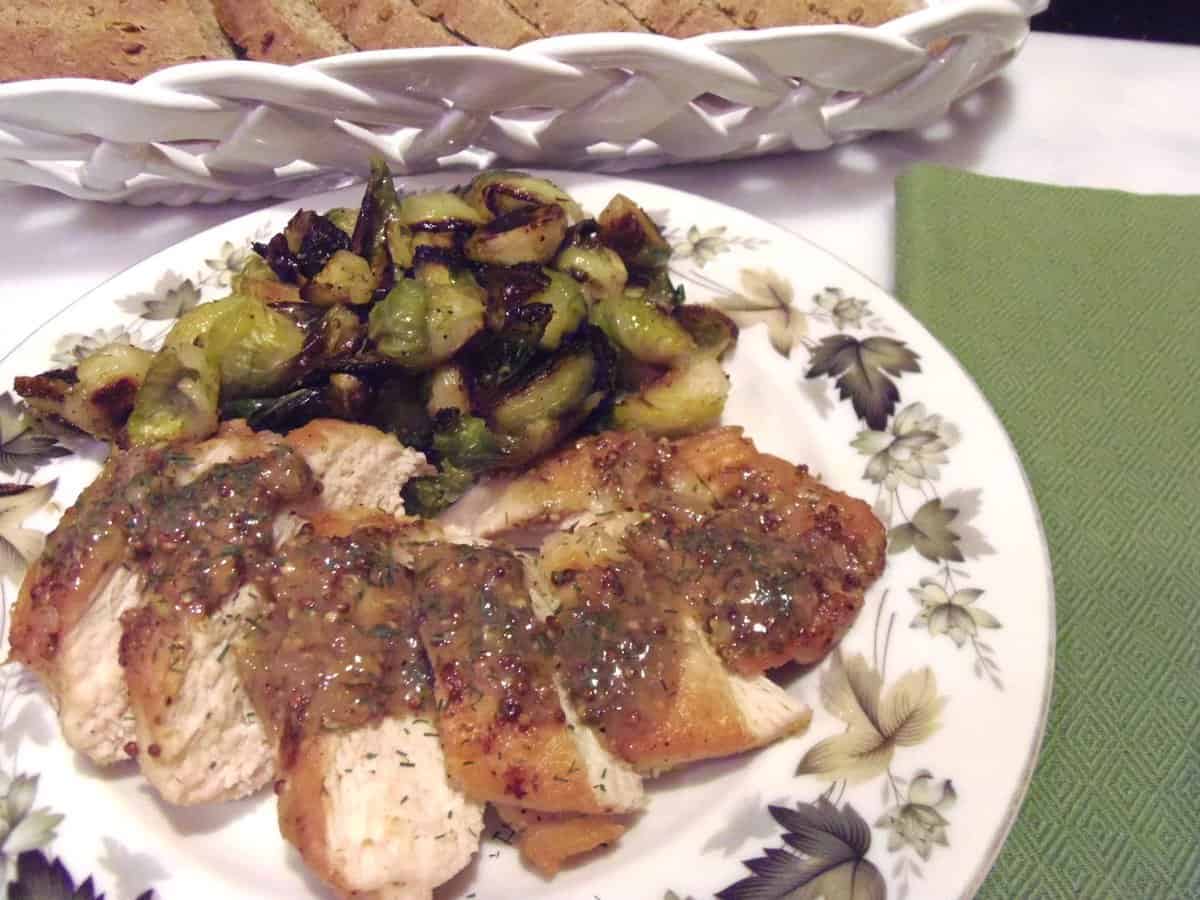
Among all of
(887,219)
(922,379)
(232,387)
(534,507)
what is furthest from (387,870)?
(887,219)

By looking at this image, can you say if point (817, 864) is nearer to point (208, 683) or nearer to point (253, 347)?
point (208, 683)

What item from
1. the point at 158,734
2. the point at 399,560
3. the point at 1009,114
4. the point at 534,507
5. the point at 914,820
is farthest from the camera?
the point at 1009,114

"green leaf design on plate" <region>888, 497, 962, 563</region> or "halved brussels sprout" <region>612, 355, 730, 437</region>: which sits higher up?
"halved brussels sprout" <region>612, 355, 730, 437</region>

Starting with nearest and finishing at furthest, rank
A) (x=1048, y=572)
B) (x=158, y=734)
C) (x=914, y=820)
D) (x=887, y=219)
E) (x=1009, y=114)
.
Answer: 1. (x=914, y=820)
2. (x=158, y=734)
3. (x=1048, y=572)
4. (x=887, y=219)
5. (x=1009, y=114)

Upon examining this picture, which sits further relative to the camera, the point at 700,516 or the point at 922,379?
the point at 922,379

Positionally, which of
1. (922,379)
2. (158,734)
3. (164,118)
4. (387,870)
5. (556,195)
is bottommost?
(387,870)

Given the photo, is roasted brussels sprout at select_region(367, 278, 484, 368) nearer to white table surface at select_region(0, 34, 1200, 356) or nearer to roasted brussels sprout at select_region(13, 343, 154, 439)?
roasted brussels sprout at select_region(13, 343, 154, 439)

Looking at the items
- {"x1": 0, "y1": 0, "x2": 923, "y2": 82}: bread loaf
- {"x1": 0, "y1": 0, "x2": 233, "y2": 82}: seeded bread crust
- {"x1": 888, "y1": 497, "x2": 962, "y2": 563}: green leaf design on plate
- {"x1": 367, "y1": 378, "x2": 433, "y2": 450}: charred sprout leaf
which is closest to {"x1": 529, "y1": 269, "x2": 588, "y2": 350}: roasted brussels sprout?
{"x1": 367, "y1": 378, "x2": 433, "y2": 450}: charred sprout leaf

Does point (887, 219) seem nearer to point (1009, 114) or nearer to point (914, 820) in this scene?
point (1009, 114)
